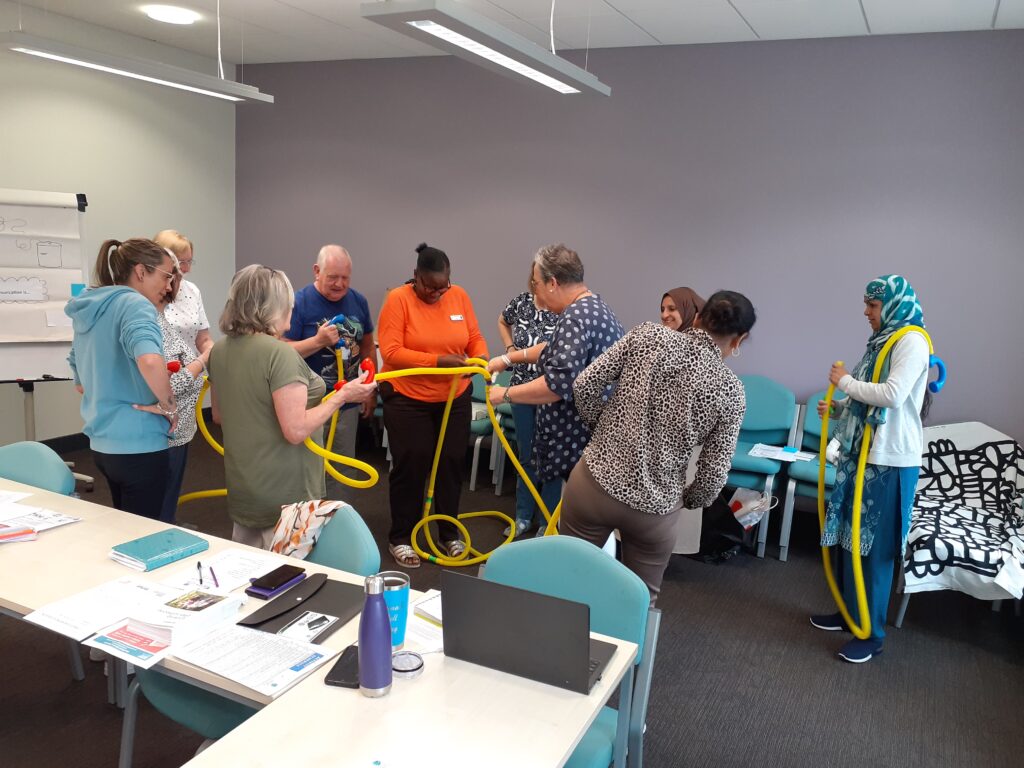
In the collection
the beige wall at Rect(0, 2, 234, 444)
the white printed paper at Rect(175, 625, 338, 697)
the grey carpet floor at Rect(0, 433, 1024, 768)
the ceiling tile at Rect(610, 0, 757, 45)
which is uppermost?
the ceiling tile at Rect(610, 0, 757, 45)

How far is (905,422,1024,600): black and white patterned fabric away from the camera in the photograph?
3.62 metres

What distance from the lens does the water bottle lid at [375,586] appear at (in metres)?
1.63

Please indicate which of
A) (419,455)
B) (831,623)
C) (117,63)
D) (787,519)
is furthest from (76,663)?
(787,519)

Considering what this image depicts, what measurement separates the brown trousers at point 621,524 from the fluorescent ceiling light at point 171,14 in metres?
4.42

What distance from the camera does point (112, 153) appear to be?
240 inches

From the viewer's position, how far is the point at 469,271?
627cm

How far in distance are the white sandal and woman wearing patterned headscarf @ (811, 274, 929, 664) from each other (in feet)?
6.53

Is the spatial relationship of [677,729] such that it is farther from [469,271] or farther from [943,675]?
[469,271]

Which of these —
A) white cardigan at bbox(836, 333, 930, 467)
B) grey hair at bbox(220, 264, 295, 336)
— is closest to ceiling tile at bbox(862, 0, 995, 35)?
white cardigan at bbox(836, 333, 930, 467)

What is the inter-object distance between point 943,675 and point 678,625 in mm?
1102

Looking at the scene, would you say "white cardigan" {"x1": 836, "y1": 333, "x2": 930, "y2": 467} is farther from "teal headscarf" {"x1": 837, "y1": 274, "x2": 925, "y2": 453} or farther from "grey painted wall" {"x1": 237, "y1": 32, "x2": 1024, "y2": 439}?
"grey painted wall" {"x1": 237, "y1": 32, "x2": 1024, "y2": 439}

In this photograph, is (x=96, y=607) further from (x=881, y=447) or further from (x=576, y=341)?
(x=881, y=447)

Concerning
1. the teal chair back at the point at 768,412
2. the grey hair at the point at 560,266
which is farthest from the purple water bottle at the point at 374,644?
the teal chair back at the point at 768,412

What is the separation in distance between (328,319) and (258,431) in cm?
166
